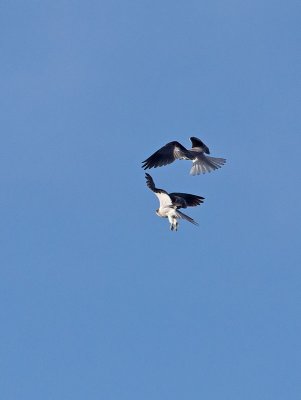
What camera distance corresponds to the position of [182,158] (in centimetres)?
4094

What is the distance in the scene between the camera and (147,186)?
1524 inches

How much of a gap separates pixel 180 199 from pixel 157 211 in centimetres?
158

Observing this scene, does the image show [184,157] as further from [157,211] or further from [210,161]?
[157,211]

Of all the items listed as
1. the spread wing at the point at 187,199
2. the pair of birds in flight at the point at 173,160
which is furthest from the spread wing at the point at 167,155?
the spread wing at the point at 187,199

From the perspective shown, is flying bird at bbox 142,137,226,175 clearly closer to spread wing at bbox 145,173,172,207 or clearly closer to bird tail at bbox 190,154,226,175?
bird tail at bbox 190,154,226,175

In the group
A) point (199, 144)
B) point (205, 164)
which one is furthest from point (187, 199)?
point (199, 144)

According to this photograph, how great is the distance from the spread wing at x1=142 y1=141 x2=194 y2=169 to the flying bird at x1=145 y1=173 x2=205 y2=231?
5.01 feet

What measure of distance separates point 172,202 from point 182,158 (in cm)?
342

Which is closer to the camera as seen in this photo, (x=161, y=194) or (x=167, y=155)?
(x=161, y=194)

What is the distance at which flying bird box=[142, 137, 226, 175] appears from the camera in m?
39.9

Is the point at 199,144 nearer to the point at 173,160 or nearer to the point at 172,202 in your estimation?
the point at 173,160

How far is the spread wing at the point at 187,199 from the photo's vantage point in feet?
128

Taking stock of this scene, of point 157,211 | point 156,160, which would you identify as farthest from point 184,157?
point 157,211

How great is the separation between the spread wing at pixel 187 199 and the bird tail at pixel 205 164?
3.32ft
